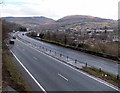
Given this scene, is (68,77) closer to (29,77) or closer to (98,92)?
(29,77)

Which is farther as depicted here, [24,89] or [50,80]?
[50,80]

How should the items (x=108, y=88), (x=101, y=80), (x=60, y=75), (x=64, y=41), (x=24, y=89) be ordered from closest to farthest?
(x=24, y=89) < (x=108, y=88) < (x=101, y=80) < (x=60, y=75) < (x=64, y=41)

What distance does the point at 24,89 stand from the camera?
48.0 ft

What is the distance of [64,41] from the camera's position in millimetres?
54094

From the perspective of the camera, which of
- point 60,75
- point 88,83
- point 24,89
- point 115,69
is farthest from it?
point 115,69

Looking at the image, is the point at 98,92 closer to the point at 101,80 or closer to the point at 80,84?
the point at 80,84

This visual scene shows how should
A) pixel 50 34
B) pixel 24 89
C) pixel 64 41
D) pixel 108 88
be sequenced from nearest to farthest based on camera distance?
pixel 24 89 < pixel 108 88 < pixel 64 41 < pixel 50 34

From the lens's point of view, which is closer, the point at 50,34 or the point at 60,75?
the point at 60,75

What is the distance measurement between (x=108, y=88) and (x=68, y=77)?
14.0 feet

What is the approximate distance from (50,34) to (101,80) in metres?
51.6

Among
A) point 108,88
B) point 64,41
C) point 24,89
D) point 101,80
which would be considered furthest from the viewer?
point 64,41

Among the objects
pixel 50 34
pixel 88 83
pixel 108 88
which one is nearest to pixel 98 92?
pixel 108 88

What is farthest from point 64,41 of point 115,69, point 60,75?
point 60,75

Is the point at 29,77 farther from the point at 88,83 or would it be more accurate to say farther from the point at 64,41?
the point at 64,41
